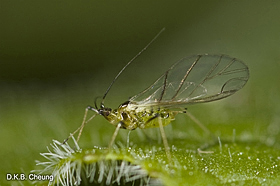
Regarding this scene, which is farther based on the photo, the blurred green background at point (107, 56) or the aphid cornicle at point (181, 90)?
the blurred green background at point (107, 56)

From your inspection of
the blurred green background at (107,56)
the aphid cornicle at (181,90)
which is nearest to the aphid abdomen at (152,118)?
the aphid cornicle at (181,90)

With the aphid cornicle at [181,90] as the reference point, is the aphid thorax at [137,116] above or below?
below

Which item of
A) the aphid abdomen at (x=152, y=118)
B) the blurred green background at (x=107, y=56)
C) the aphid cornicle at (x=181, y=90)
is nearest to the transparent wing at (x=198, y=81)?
the aphid cornicle at (x=181, y=90)

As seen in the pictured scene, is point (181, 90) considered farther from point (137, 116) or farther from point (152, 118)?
point (137, 116)

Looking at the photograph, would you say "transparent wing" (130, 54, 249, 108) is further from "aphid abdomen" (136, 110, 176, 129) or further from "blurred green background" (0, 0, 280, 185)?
"blurred green background" (0, 0, 280, 185)

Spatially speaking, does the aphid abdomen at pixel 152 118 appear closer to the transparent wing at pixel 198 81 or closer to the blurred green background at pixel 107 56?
the transparent wing at pixel 198 81

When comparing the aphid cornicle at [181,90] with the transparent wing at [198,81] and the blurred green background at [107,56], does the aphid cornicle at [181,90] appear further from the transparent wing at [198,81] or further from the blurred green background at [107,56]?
the blurred green background at [107,56]

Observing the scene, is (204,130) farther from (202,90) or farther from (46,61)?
(46,61)

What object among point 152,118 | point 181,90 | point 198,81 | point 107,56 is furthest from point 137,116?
point 107,56
